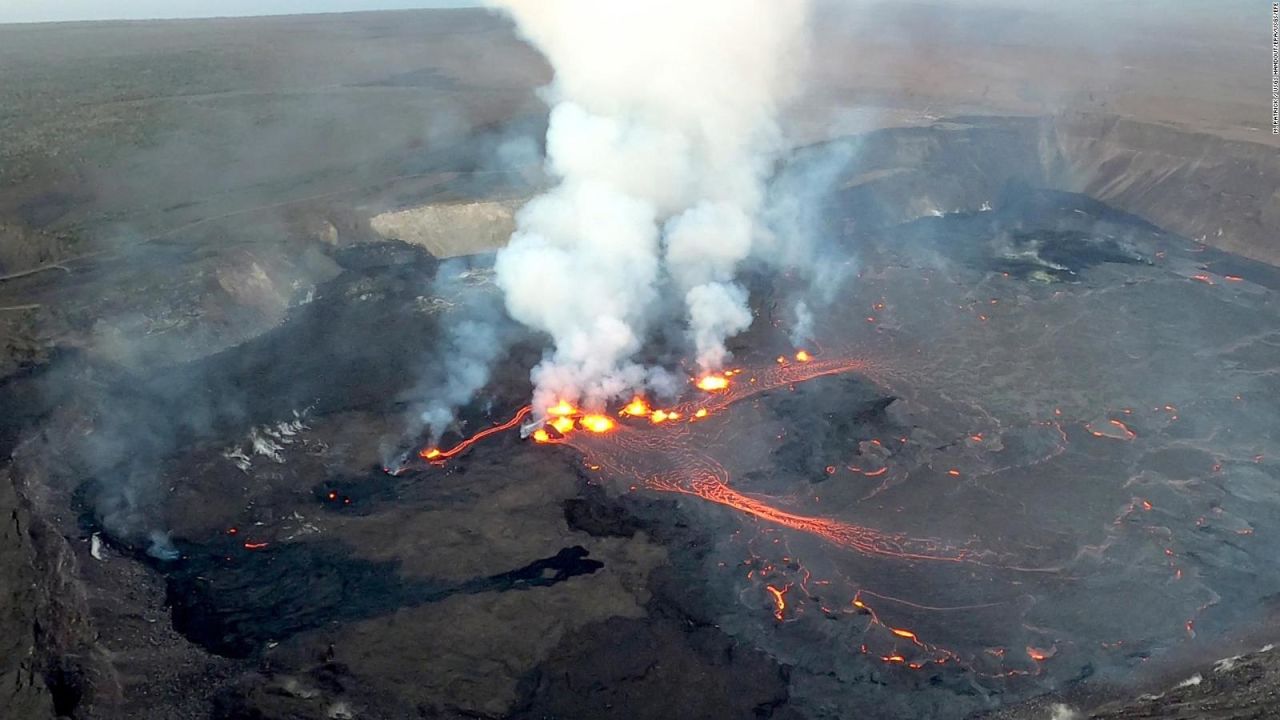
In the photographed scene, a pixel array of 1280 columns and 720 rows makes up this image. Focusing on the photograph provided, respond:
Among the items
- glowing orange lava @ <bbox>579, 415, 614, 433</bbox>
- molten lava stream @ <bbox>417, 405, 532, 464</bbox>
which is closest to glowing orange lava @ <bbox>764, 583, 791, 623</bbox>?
glowing orange lava @ <bbox>579, 415, 614, 433</bbox>

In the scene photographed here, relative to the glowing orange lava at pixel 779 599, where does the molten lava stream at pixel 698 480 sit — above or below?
above

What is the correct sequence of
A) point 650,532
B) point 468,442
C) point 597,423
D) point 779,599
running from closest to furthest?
1. point 779,599
2. point 650,532
3. point 468,442
4. point 597,423

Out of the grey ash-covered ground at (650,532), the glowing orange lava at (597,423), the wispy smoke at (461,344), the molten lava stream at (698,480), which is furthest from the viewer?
the wispy smoke at (461,344)

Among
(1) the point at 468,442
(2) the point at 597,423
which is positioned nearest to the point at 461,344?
(1) the point at 468,442

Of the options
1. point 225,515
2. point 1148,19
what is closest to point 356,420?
point 225,515

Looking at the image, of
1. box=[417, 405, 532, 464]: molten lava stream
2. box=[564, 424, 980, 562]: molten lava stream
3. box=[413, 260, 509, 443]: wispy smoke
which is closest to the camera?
box=[564, 424, 980, 562]: molten lava stream

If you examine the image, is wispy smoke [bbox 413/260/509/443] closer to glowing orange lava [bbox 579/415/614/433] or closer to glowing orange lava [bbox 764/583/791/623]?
glowing orange lava [bbox 579/415/614/433]

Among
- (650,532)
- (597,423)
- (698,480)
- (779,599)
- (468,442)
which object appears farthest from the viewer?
(597,423)

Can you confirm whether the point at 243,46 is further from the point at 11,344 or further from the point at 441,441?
the point at 441,441

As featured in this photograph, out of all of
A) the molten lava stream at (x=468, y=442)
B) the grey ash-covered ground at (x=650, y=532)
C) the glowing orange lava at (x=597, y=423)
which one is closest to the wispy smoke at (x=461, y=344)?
the molten lava stream at (x=468, y=442)

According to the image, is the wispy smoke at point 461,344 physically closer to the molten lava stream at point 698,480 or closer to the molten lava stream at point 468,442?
the molten lava stream at point 468,442

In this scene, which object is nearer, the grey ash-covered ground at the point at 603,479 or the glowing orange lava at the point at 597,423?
the grey ash-covered ground at the point at 603,479

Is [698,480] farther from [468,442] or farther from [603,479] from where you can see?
[468,442]
